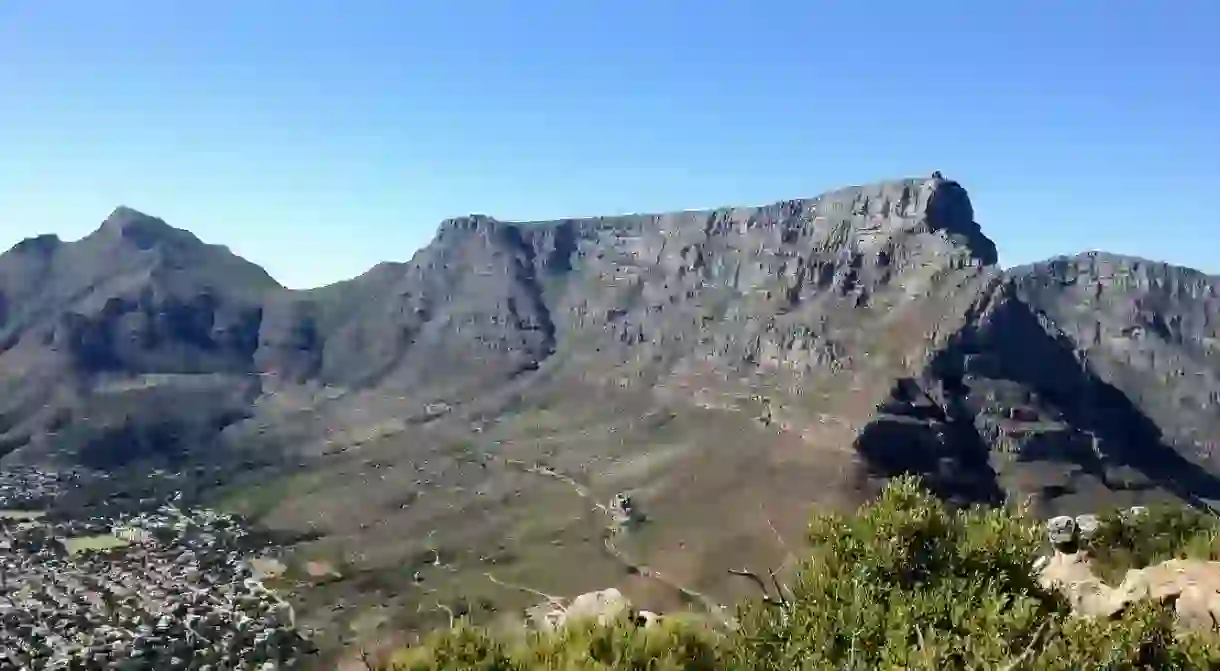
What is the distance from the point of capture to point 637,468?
19800 cm

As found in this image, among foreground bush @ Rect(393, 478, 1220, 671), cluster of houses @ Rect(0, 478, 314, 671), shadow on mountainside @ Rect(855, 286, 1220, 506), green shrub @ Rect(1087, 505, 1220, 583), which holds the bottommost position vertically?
cluster of houses @ Rect(0, 478, 314, 671)

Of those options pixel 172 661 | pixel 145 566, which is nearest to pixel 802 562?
pixel 172 661

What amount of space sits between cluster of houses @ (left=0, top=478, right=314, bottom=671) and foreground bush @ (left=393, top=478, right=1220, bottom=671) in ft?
290

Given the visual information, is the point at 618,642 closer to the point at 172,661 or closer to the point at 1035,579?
the point at 1035,579

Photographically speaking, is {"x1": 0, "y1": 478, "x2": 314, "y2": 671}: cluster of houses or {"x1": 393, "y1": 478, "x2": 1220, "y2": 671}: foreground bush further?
{"x1": 0, "y1": 478, "x2": 314, "y2": 671}: cluster of houses

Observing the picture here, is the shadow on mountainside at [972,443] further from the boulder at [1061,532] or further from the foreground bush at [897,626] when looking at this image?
the foreground bush at [897,626]

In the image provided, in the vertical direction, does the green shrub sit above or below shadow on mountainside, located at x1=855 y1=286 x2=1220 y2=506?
above

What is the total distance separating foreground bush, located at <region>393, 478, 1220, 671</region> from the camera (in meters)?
20.4

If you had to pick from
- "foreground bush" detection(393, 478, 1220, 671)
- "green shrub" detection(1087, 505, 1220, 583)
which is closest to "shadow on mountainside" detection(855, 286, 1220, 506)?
"green shrub" detection(1087, 505, 1220, 583)

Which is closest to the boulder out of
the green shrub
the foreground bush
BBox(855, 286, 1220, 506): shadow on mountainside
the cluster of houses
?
the green shrub

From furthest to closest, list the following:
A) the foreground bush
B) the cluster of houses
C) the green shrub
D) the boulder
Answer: the cluster of houses, the boulder, the green shrub, the foreground bush

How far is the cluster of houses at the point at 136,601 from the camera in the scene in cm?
10438

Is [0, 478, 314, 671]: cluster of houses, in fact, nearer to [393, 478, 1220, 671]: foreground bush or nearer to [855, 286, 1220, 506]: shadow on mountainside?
[393, 478, 1220, 671]: foreground bush

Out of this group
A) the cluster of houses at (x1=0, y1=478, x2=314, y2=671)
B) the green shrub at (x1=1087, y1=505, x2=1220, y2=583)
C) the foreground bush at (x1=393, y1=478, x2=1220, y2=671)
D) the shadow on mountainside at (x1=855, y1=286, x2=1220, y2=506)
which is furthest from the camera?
the shadow on mountainside at (x1=855, y1=286, x2=1220, y2=506)
